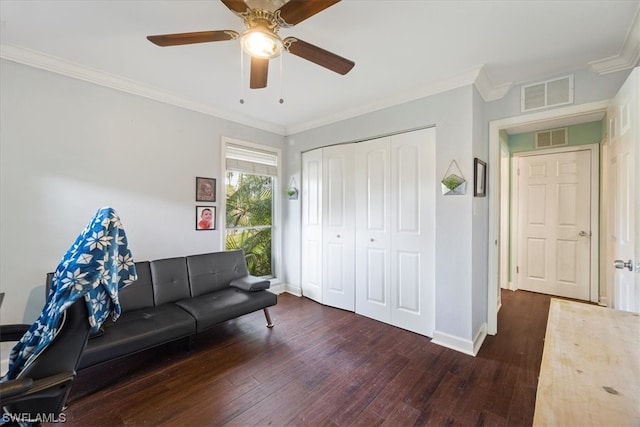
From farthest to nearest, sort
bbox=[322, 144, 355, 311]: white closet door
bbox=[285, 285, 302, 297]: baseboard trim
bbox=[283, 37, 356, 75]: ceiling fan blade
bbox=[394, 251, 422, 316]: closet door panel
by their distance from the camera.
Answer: bbox=[285, 285, 302, 297]: baseboard trim < bbox=[322, 144, 355, 311]: white closet door < bbox=[394, 251, 422, 316]: closet door panel < bbox=[283, 37, 356, 75]: ceiling fan blade

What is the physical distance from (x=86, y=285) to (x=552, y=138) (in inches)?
200

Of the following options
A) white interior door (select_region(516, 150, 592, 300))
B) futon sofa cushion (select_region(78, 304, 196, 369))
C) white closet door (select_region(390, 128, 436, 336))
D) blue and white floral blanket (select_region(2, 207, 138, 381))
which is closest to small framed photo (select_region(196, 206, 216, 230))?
futon sofa cushion (select_region(78, 304, 196, 369))

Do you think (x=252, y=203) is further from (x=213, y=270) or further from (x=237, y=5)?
(x=237, y=5)

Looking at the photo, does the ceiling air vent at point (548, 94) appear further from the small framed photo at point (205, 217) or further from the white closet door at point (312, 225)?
the small framed photo at point (205, 217)

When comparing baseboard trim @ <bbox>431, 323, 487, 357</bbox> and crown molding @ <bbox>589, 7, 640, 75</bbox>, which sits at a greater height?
crown molding @ <bbox>589, 7, 640, 75</bbox>

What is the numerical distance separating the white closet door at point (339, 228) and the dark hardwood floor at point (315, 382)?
0.66 m

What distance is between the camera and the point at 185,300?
8.41ft

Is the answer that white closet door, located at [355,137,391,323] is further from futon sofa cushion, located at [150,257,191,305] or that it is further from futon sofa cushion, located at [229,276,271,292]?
futon sofa cushion, located at [150,257,191,305]

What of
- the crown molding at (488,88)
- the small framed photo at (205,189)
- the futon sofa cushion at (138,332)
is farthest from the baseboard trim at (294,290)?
the crown molding at (488,88)

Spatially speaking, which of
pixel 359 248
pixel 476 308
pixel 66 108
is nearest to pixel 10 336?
pixel 66 108

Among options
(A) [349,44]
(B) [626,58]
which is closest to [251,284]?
(A) [349,44]

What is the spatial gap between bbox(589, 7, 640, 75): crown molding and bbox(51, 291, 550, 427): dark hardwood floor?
245 cm

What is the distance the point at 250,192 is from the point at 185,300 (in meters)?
1.75

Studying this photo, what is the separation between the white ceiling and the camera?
164 cm
